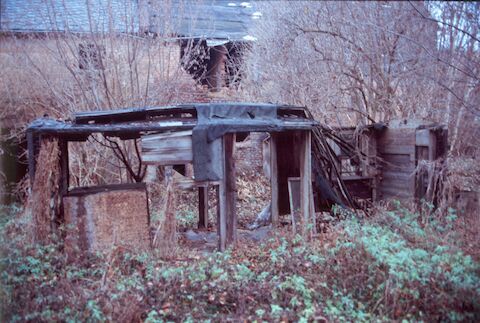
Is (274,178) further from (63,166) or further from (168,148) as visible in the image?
(63,166)

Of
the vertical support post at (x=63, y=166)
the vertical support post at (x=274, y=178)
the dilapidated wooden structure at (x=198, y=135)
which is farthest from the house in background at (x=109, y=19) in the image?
the vertical support post at (x=63, y=166)

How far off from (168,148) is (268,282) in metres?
2.90

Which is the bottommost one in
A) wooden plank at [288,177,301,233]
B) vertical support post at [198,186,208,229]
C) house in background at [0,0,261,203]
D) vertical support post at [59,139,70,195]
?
vertical support post at [198,186,208,229]

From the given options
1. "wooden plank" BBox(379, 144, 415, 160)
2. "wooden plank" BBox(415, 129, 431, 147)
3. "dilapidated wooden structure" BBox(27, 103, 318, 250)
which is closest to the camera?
"dilapidated wooden structure" BBox(27, 103, 318, 250)

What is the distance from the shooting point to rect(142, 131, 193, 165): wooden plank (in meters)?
7.52

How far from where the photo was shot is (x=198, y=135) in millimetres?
7438

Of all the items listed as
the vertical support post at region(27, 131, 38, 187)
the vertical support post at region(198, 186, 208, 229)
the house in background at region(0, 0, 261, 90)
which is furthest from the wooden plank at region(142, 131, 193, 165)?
the house in background at region(0, 0, 261, 90)

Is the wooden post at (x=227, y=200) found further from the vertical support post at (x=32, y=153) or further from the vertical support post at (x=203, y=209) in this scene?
the vertical support post at (x=32, y=153)

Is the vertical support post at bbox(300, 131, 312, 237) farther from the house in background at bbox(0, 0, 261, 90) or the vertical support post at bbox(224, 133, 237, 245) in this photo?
the house in background at bbox(0, 0, 261, 90)

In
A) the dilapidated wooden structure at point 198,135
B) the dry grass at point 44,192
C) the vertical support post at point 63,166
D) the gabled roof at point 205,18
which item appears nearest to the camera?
the dry grass at point 44,192

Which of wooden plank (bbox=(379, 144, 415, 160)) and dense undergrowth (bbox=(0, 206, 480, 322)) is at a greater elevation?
wooden plank (bbox=(379, 144, 415, 160))

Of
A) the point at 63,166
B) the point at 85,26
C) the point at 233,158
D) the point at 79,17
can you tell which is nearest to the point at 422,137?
the point at 233,158

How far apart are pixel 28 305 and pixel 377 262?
14.5ft

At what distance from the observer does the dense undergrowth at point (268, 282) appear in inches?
206
